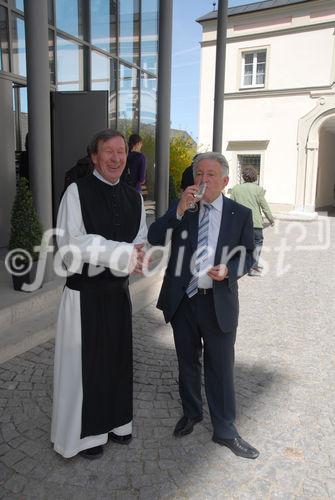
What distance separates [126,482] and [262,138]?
62.3ft

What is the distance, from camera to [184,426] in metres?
3.13

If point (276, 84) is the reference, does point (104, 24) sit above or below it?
below

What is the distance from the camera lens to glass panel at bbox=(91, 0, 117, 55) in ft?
32.4

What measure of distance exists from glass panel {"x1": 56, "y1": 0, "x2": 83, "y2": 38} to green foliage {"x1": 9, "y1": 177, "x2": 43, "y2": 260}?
530 centimetres

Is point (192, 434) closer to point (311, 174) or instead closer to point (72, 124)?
point (72, 124)

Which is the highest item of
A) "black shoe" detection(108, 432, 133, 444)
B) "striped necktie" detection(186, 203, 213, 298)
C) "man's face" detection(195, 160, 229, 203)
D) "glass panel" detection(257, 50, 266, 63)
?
"glass panel" detection(257, 50, 266, 63)

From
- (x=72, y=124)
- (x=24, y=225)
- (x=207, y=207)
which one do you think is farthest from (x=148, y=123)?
(x=207, y=207)

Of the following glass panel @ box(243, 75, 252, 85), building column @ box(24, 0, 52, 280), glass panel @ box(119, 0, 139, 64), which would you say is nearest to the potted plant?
building column @ box(24, 0, 52, 280)

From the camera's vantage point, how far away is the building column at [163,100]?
7758 millimetres

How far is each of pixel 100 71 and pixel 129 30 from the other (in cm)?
182

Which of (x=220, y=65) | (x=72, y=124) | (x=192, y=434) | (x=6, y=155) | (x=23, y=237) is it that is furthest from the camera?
(x=220, y=65)

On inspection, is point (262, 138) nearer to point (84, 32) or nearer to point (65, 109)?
point (84, 32)

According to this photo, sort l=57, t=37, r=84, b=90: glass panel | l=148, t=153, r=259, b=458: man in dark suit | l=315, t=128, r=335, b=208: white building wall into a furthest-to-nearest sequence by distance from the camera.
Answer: l=315, t=128, r=335, b=208: white building wall → l=57, t=37, r=84, b=90: glass panel → l=148, t=153, r=259, b=458: man in dark suit

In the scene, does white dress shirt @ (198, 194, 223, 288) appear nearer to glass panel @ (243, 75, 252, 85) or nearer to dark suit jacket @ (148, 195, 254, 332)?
dark suit jacket @ (148, 195, 254, 332)
